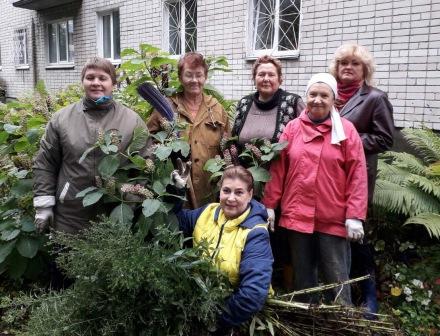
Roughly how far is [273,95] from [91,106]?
121 cm

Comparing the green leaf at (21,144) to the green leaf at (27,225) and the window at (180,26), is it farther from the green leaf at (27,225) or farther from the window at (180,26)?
the window at (180,26)

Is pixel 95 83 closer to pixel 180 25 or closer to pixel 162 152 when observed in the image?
pixel 162 152

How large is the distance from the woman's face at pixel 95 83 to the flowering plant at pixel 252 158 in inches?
31.9

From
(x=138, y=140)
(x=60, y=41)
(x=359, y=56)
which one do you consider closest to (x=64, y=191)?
(x=138, y=140)

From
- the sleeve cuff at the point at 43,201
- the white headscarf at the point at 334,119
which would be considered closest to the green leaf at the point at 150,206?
the sleeve cuff at the point at 43,201

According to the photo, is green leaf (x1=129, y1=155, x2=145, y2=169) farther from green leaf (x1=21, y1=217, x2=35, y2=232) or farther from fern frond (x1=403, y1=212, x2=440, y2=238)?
fern frond (x1=403, y1=212, x2=440, y2=238)

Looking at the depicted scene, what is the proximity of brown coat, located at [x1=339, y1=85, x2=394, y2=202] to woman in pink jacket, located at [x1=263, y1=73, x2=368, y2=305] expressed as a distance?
0.27m

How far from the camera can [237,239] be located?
7.86ft

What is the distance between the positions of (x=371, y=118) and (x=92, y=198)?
184 cm

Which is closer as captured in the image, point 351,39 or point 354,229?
point 354,229

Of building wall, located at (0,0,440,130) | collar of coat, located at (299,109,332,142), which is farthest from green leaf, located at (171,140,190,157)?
building wall, located at (0,0,440,130)

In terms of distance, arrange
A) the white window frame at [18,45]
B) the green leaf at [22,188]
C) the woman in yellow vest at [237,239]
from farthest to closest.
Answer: the white window frame at [18,45], the green leaf at [22,188], the woman in yellow vest at [237,239]

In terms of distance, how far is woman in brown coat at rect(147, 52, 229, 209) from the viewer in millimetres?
2939

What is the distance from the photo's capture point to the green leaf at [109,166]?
2480mm
